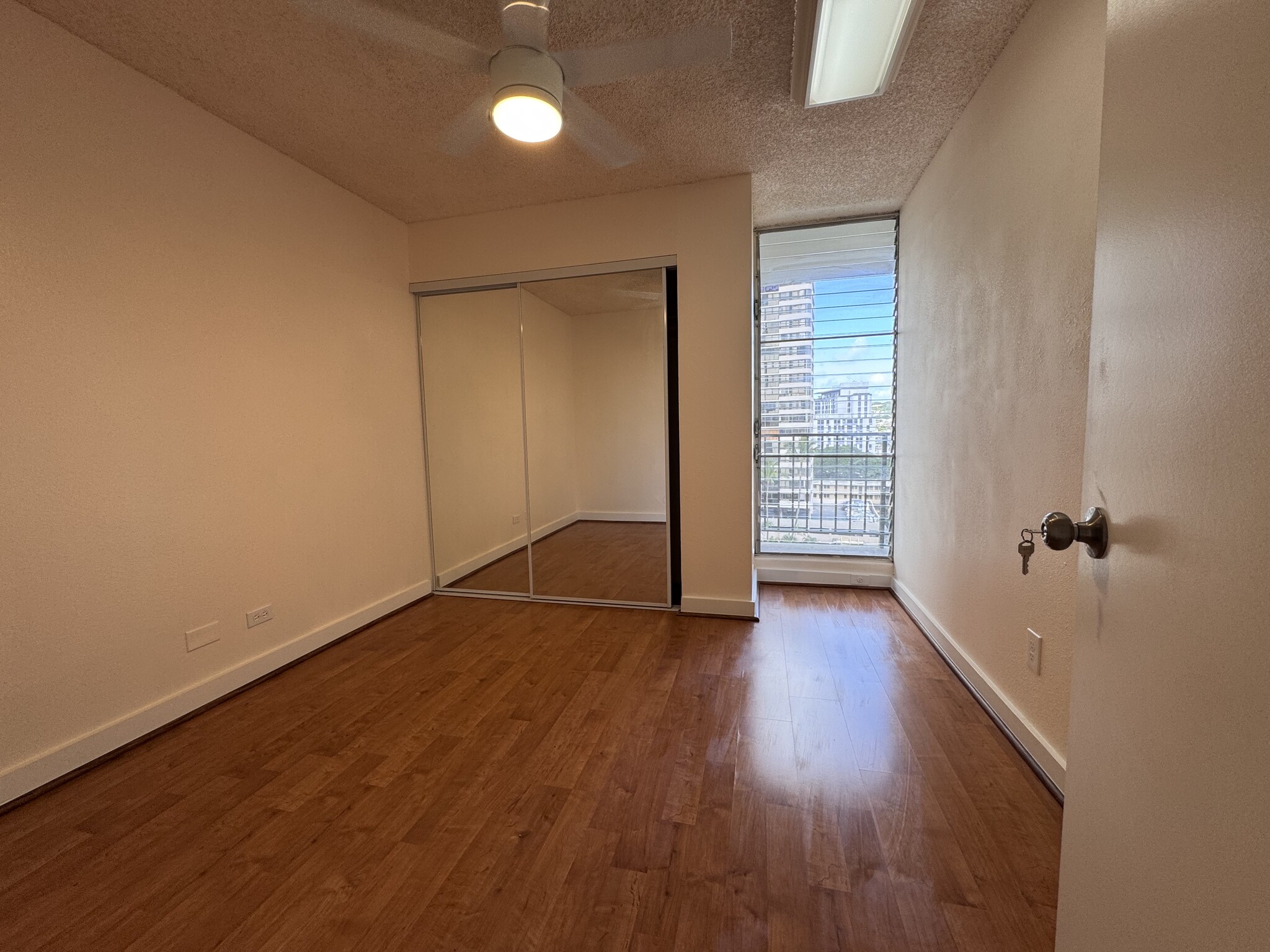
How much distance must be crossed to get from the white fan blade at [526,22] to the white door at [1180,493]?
1501mm

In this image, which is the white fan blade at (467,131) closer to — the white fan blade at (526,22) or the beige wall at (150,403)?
the white fan blade at (526,22)

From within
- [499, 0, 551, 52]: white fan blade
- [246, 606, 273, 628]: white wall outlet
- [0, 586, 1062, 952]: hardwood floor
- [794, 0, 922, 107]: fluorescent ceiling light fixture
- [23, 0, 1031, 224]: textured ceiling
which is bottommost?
[0, 586, 1062, 952]: hardwood floor

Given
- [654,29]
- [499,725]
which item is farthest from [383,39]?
[499,725]

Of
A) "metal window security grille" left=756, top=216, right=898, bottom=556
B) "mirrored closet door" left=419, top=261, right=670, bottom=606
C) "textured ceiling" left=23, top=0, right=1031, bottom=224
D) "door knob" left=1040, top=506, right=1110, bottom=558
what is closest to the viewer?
"door knob" left=1040, top=506, right=1110, bottom=558

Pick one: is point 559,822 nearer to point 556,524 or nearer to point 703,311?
point 556,524

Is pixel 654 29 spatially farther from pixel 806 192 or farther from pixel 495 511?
pixel 495 511

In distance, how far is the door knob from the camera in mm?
680

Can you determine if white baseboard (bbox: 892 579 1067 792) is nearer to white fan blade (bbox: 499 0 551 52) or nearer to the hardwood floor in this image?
the hardwood floor

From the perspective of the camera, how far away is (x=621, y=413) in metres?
3.42

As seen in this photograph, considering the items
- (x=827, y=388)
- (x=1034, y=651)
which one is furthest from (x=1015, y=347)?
(x=827, y=388)

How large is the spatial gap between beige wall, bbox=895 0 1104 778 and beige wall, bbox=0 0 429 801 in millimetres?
3315

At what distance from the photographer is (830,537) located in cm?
389

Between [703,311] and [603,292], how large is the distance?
71cm

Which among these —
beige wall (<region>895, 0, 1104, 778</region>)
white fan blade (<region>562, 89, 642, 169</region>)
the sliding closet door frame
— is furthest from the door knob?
the sliding closet door frame
